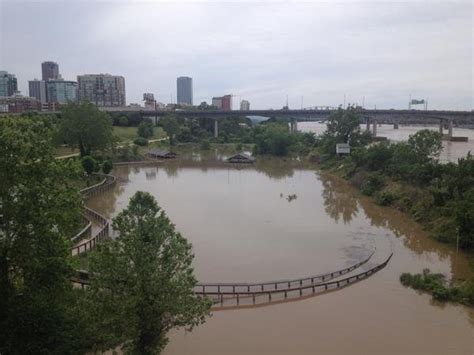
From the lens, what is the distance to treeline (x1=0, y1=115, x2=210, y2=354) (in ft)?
38.7

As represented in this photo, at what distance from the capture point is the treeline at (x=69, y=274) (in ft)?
38.7

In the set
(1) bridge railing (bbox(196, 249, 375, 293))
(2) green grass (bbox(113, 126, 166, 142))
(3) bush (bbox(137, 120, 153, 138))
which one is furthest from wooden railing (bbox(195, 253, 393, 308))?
(3) bush (bbox(137, 120, 153, 138))

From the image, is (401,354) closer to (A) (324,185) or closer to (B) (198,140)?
(A) (324,185)

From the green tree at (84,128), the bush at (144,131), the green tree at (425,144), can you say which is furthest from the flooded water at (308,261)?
the bush at (144,131)

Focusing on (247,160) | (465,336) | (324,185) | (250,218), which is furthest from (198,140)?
(465,336)

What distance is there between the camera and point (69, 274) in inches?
513

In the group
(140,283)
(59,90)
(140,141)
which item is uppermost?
(59,90)

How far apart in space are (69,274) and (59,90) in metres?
165

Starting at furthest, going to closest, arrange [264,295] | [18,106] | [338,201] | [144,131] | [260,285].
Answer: [18,106] → [144,131] → [338,201] → [260,285] → [264,295]

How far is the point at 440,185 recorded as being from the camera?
1298 inches

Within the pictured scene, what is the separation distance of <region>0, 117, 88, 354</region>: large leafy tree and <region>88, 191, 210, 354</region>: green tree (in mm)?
1092

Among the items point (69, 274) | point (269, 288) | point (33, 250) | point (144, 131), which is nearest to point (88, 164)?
point (269, 288)

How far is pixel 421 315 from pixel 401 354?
3602 millimetres

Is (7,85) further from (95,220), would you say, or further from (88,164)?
(95,220)
